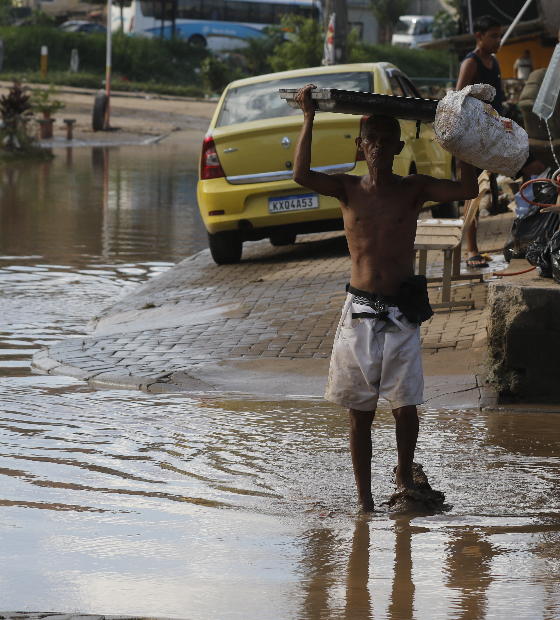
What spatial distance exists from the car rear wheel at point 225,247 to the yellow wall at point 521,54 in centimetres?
1454

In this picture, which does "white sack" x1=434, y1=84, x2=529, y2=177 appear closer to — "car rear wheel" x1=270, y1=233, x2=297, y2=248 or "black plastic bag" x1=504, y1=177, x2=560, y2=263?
"black plastic bag" x1=504, y1=177, x2=560, y2=263

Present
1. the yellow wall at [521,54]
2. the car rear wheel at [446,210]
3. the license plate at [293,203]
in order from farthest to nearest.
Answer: the yellow wall at [521,54], the car rear wheel at [446,210], the license plate at [293,203]

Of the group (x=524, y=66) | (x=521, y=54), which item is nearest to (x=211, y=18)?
(x=521, y=54)

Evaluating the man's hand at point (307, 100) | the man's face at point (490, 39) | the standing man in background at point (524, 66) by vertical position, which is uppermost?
the standing man in background at point (524, 66)

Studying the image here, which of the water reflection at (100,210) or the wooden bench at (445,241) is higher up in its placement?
the wooden bench at (445,241)

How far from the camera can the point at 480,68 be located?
8938 millimetres

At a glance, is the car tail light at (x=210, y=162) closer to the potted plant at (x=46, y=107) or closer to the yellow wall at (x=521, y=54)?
the yellow wall at (x=521, y=54)

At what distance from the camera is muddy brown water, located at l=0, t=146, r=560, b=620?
3.30 m

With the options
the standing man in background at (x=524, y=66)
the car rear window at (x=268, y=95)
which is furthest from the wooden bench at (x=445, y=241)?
the standing man in background at (x=524, y=66)

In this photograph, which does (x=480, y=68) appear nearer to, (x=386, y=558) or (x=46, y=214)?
(x=386, y=558)

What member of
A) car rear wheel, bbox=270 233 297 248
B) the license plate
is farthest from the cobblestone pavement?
car rear wheel, bbox=270 233 297 248

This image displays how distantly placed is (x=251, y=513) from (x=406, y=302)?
1.05m

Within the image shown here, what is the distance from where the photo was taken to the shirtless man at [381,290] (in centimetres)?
416

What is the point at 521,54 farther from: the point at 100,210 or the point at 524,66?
the point at 100,210
